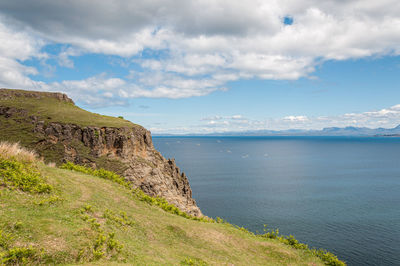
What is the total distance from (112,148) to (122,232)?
37.1 m

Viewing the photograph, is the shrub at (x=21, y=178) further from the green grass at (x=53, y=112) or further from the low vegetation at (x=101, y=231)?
the green grass at (x=53, y=112)

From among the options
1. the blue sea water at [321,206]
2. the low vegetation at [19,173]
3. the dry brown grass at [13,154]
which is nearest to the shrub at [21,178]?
the low vegetation at [19,173]

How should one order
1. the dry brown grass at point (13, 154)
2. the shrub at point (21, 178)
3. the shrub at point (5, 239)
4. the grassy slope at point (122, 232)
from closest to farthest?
the shrub at point (5, 239) → the grassy slope at point (122, 232) → the shrub at point (21, 178) → the dry brown grass at point (13, 154)

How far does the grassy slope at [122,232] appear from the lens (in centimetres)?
1419

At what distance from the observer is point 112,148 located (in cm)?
5288

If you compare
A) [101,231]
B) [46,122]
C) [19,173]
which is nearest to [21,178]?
[19,173]

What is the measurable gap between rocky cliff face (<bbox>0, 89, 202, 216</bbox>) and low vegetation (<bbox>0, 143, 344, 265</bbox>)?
23.3m

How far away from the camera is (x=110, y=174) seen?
A: 3122 centimetres

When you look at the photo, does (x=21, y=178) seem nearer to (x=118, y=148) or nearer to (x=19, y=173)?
(x=19, y=173)

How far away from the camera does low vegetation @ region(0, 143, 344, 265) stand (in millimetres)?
13734

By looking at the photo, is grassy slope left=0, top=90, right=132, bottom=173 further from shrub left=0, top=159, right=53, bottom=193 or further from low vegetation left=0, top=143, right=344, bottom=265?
shrub left=0, top=159, right=53, bottom=193

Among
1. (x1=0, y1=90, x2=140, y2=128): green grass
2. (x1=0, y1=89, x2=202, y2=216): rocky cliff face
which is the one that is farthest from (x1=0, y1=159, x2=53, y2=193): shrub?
(x1=0, y1=90, x2=140, y2=128): green grass

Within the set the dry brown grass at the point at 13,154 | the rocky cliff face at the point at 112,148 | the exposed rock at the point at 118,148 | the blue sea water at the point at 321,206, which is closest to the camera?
the dry brown grass at the point at 13,154

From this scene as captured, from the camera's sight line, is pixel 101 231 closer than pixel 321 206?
Yes
